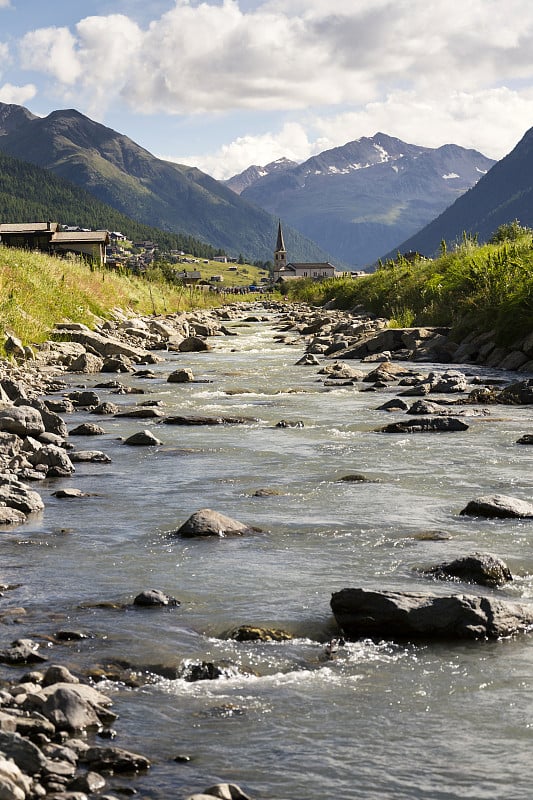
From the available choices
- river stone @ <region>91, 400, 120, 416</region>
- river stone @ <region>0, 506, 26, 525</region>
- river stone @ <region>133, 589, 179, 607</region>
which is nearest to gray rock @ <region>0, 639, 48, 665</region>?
river stone @ <region>133, 589, 179, 607</region>

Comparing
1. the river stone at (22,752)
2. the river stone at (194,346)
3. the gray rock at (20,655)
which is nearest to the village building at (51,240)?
the river stone at (194,346)

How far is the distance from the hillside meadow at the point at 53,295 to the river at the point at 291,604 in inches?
688

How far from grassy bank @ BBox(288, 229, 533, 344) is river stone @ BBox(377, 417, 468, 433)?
14172 mm

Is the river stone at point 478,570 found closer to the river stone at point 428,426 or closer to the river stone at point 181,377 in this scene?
the river stone at point 428,426

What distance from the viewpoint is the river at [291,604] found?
20.1 ft

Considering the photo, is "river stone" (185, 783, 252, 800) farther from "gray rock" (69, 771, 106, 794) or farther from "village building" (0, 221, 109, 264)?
"village building" (0, 221, 109, 264)

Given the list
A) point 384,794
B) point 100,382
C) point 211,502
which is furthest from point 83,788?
point 100,382

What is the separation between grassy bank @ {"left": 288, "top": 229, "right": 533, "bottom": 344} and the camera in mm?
34625

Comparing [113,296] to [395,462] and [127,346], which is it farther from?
[395,462]

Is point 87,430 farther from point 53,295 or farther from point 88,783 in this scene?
point 53,295

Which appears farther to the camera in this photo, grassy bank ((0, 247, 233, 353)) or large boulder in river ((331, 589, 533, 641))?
grassy bank ((0, 247, 233, 353))

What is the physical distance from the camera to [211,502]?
1357 centimetres

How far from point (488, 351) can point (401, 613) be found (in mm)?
27545

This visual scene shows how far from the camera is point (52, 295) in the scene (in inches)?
1703
